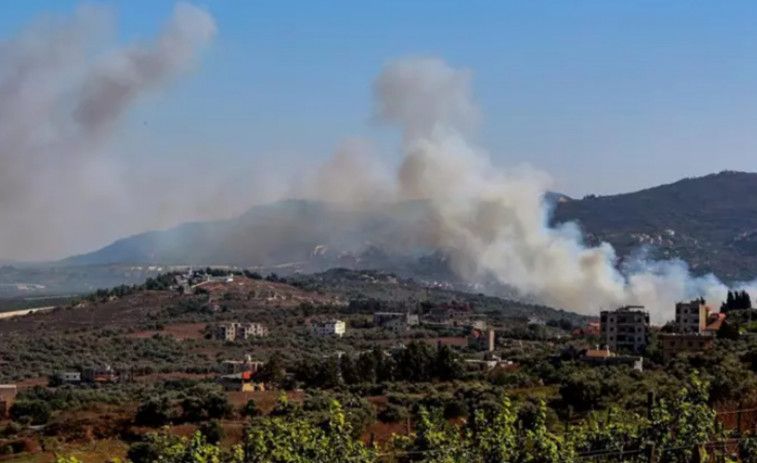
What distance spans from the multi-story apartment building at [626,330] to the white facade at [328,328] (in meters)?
24.7

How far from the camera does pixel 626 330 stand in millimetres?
58812

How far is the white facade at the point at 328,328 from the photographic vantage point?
79.9 metres

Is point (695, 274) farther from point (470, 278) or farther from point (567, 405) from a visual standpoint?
point (567, 405)

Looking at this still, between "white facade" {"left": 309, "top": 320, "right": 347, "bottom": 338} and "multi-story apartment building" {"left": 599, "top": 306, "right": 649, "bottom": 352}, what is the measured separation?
24.7 meters

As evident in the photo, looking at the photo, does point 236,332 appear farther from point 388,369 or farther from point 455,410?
point 455,410

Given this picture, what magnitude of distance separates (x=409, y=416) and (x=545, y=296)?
111m

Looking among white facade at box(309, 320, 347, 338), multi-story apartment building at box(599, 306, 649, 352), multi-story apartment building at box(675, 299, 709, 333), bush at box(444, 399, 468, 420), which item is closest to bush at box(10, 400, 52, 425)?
bush at box(444, 399, 468, 420)

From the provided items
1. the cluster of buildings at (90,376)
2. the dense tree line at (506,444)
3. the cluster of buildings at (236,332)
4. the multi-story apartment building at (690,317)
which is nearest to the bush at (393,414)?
the dense tree line at (506,444)

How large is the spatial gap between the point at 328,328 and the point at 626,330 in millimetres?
27360

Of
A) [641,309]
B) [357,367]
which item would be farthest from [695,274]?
[357,367]

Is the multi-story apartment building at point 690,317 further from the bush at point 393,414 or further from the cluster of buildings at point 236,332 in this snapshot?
the cluster of buildings at point 236,332

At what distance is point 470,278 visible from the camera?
182375 millimetres

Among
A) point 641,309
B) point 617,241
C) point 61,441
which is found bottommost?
point 61,441

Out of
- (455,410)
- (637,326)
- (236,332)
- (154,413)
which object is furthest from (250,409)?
(236,332)
